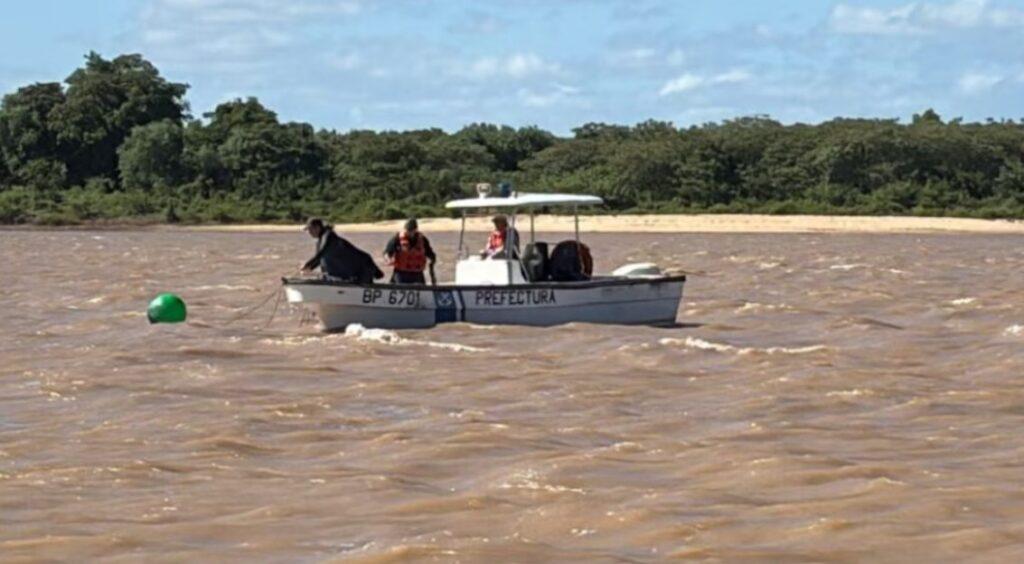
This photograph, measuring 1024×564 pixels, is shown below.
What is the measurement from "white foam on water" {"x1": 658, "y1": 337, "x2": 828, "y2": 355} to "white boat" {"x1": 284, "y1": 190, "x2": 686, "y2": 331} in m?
1.82

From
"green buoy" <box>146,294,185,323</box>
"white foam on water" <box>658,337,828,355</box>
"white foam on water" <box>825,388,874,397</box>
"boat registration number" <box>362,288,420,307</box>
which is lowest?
"white foam on water" <box>658,337,828,355</box>

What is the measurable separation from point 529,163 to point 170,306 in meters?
62.3

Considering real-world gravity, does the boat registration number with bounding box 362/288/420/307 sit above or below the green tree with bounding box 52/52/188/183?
below

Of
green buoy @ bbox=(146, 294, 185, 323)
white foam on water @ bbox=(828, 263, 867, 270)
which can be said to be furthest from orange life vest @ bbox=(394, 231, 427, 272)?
white foam on water @ bbox=(828, 263, 867, 270)

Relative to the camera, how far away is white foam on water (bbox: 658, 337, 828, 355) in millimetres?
21341

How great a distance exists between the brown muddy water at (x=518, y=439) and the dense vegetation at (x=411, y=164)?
5163 cm

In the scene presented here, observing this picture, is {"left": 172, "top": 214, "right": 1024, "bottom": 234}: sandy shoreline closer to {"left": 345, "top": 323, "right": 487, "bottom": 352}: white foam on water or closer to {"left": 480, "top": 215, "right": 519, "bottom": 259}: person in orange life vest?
{"left": 480, "top": 215, "right": 519, "bottom": 259}: person in orange life vest

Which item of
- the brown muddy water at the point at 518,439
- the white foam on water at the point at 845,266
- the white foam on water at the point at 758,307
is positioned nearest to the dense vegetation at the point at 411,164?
the white foam on water at the point at 845,266

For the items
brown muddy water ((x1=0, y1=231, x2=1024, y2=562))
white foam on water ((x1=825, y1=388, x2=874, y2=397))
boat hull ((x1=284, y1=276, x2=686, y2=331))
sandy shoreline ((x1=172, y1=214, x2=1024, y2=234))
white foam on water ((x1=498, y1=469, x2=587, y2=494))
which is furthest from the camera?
sandy shoreline ((x1=172, y1=214, x2=1024, y2=234))

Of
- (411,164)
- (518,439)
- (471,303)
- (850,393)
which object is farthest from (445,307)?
(411,164)

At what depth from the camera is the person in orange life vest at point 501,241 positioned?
2467 cm

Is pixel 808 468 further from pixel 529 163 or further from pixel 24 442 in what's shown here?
pixel 529 163

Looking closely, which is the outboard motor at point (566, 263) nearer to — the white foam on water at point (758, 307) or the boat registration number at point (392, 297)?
the boat registration number at point (392, 297)

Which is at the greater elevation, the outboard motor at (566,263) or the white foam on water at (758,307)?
the outboard motor at (566,263)
